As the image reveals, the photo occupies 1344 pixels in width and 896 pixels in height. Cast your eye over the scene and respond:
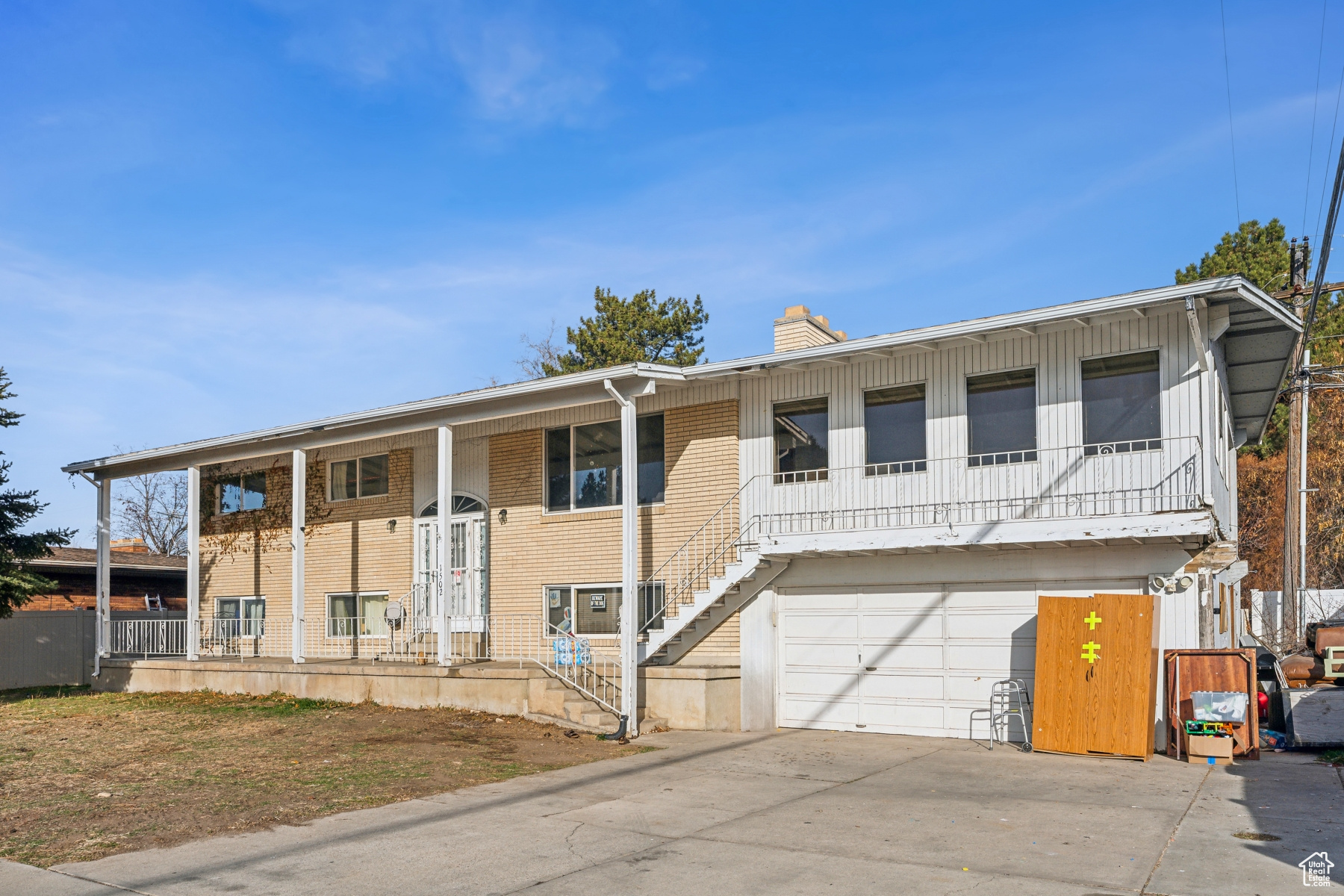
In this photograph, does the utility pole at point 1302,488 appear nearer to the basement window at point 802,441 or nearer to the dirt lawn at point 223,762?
the basement window at point 802,441

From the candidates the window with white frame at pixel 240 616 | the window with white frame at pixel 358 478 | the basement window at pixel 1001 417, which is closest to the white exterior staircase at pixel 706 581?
the basement window at pixel 1001 417

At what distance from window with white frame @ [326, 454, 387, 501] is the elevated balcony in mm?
8166

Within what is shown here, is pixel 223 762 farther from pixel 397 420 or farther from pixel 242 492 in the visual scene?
pixel 242 492

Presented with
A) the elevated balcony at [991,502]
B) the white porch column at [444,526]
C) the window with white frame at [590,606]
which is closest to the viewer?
the elevated balcony at [991,502]

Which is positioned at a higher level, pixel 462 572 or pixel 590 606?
pixel 462 572

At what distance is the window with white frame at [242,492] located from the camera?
22953 mm

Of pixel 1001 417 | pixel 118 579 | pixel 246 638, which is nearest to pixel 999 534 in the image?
pixel 1001 417

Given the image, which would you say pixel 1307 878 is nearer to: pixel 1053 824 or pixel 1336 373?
pixel 1053 824

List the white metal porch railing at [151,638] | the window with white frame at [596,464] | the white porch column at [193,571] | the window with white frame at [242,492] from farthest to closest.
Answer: the window with white frame at [242,492] → the white metal porch railing at [151,638] → the white porch column at [193,571] → the window with white frame at [596,464]

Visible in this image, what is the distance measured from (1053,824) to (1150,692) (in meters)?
4.24

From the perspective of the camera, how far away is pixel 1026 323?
13219 millimetres

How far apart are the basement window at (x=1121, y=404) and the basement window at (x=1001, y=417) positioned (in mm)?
700

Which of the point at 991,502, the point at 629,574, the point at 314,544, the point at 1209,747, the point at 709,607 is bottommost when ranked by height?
the point at 1209,747

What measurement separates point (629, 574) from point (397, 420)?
533cm
